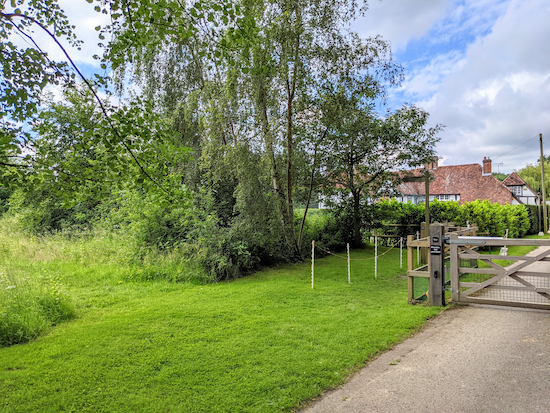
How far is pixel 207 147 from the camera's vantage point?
11.9 m

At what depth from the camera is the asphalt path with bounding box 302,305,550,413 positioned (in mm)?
3775

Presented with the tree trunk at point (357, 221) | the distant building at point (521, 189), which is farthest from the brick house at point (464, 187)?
the tree trunk at point (357, 221)

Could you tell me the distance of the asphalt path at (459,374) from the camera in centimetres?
378

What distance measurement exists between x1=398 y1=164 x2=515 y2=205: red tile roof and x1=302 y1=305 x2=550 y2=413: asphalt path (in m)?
30.9

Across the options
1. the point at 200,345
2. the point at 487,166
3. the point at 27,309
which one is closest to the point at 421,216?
the point at 200,345

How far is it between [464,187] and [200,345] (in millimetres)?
38473

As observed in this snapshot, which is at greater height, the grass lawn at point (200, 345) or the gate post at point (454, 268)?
the gate post at point (454, 268)

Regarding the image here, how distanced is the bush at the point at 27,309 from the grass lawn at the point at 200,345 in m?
0.26

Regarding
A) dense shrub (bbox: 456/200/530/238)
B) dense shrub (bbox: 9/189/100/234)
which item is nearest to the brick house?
dense shrub (bbox: 456/200/530/238)

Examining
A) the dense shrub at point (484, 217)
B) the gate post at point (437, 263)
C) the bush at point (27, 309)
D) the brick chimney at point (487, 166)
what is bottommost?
the bush at point (27, 309)

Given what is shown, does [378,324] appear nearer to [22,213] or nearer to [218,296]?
[218,296]

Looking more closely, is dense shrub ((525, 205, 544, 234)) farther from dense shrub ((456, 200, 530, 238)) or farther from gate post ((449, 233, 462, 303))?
gate post ((449, 233, 462, 303))

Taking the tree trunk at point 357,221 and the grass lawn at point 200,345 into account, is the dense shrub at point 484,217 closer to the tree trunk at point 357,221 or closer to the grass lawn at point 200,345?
the tree trunk at point 357,221

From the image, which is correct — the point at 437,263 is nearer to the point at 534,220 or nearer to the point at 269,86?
the point at 269,86
